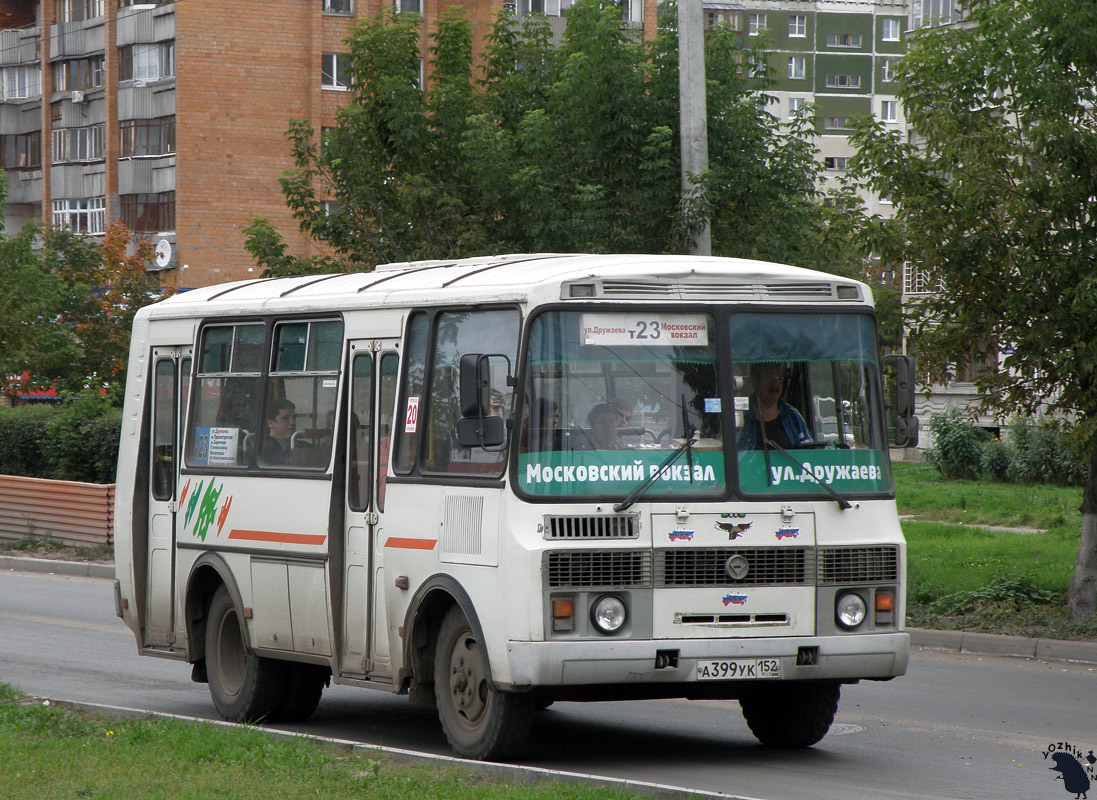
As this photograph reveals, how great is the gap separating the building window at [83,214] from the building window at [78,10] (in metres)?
6.32

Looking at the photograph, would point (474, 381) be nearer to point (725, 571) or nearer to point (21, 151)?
point (725, 571)

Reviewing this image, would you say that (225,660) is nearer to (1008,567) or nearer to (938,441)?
(1008,567)

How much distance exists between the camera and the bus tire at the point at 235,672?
10.7 m

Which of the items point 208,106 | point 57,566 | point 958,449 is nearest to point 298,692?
point 57,566

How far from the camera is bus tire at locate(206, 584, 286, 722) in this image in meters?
10.7

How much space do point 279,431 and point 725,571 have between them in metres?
3.38

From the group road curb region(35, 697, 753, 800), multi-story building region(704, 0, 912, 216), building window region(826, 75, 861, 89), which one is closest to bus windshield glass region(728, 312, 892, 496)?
road curb region(35, 697, 753, 800)

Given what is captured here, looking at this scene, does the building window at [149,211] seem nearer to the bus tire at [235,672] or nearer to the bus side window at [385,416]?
the bus tire at [235,672]

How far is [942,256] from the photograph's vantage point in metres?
14.7

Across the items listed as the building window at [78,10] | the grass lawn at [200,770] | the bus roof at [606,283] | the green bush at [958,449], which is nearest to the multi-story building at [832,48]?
the building window at [78,10]

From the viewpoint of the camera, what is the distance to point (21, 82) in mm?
60812

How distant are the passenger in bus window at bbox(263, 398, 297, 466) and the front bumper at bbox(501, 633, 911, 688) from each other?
2778 millimetres

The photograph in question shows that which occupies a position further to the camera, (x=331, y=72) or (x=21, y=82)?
(x=21, y=82)

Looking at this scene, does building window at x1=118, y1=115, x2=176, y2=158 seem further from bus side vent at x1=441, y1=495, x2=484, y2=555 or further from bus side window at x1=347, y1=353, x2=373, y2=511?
bus side vent at x1=441, y1=495, x2=484, y2=555
